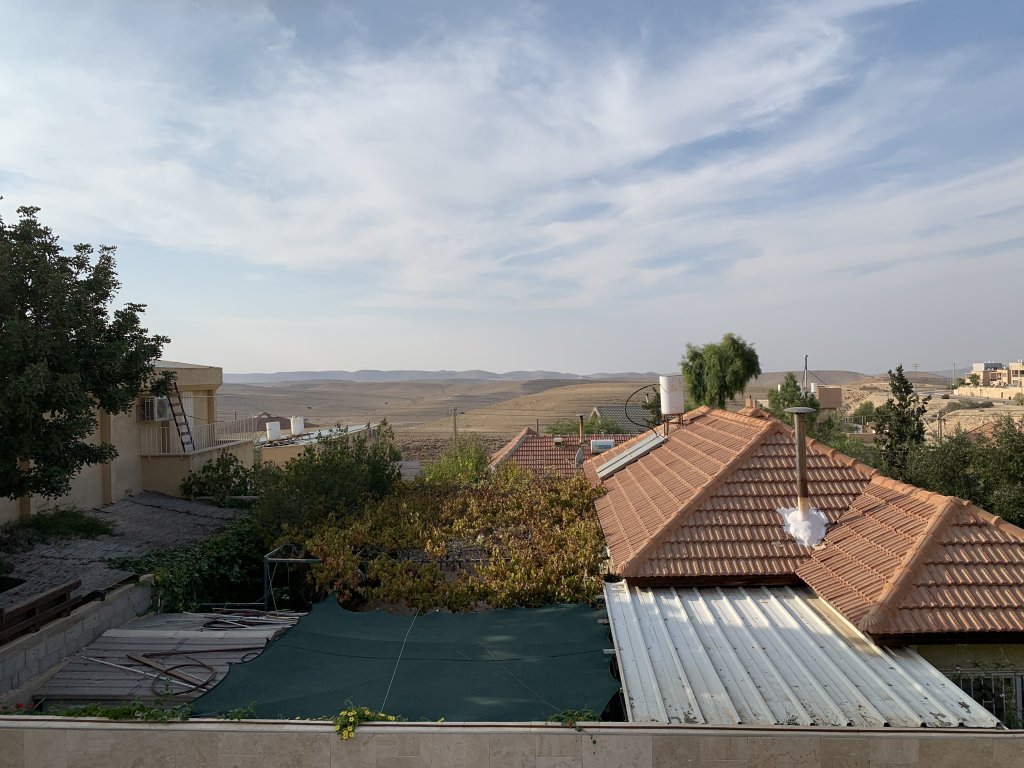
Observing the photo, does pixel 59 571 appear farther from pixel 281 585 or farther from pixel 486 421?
pixel 486 421

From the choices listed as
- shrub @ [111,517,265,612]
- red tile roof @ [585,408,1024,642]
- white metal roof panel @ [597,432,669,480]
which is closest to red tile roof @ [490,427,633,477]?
white metal roof panel @ [597,432,669,480]

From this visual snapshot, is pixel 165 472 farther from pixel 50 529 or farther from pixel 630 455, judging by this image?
pixel 630 455

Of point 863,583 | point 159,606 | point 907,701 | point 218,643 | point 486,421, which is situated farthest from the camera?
point 486,421

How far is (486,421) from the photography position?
90.6 m

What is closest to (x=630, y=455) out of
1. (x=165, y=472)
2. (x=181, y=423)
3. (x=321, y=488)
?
(x=321, y=488)

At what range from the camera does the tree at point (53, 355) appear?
10500mm

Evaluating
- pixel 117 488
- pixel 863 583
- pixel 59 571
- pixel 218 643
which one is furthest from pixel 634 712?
pixel 117 488

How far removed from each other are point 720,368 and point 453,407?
76.7 meters

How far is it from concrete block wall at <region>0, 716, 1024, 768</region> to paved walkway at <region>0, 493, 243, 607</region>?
5430mm

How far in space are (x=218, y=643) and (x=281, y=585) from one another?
4743mm

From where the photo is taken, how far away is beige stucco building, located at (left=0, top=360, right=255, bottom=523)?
1772cm

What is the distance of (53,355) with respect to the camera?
37.0ft

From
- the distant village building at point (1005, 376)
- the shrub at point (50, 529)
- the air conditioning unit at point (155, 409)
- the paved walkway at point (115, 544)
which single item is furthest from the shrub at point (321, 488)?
the distant village building at point (1005, 376)

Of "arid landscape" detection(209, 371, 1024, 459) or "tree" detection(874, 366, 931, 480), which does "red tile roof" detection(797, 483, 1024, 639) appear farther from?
"arid landscape" detection(209, 371, 1024, 459)
